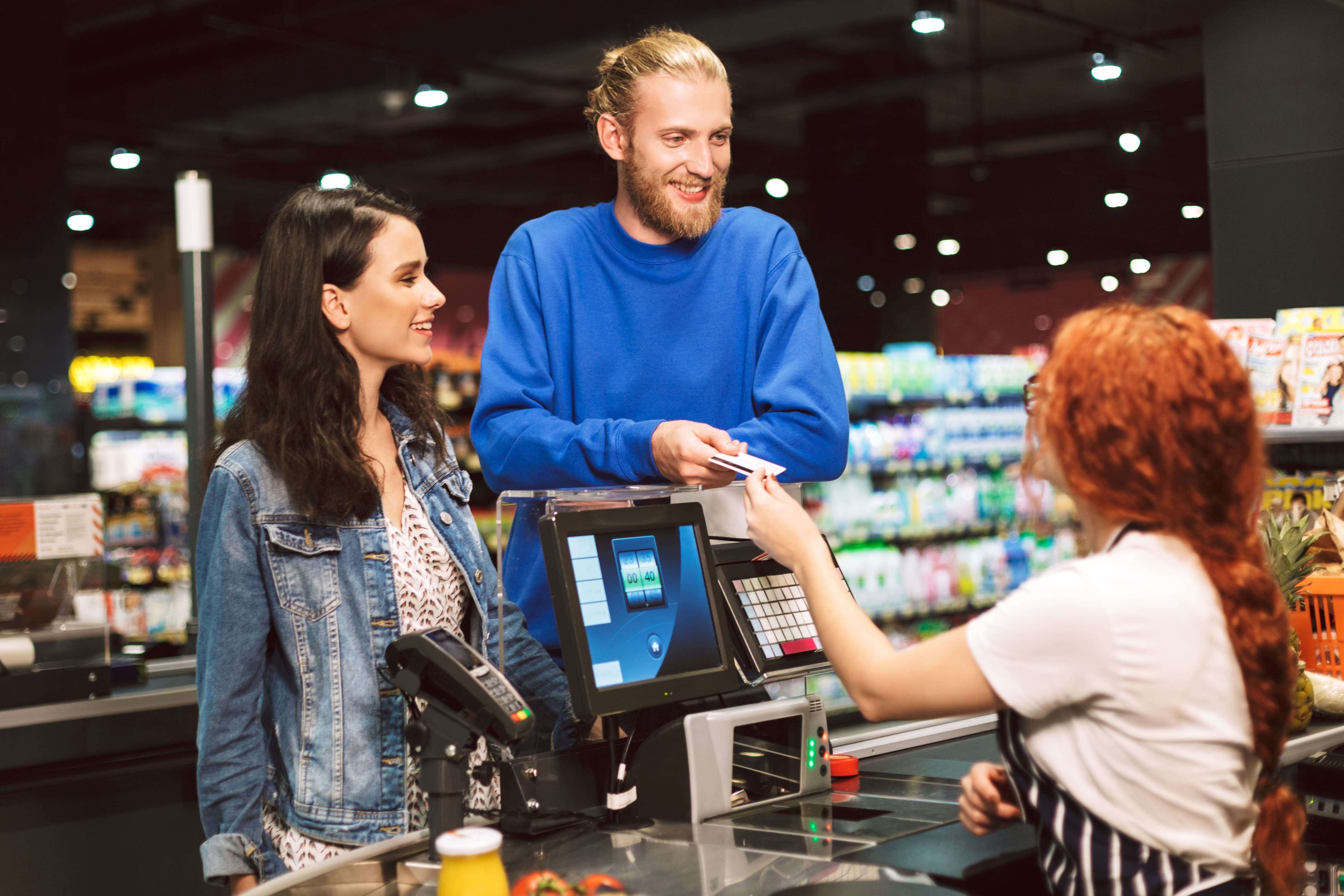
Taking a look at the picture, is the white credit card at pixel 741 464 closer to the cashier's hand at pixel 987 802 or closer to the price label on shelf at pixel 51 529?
the cashier's hand at pixel 987 802

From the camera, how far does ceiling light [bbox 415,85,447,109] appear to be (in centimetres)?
715

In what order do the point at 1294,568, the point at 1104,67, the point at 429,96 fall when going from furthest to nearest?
the point at 1104,67 → the point at 429,96 → the point at 1294,568

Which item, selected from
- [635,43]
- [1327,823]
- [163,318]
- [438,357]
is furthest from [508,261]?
[163,318]

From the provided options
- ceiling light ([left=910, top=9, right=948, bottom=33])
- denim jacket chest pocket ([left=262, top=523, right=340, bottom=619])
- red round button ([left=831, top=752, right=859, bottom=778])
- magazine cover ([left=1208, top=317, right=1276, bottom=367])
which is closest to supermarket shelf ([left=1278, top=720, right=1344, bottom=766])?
red round button ([left=831, top=752, right=859, bottom=778])

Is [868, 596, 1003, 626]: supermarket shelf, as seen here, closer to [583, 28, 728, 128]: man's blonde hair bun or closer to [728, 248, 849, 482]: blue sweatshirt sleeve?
[728, 248, 849, 482]: blue sweatshirt sleeve

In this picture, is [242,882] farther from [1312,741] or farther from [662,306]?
[1312,741]

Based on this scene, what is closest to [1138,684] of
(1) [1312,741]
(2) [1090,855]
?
(2) [1090,855]

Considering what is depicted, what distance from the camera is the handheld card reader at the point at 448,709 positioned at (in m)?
1.44

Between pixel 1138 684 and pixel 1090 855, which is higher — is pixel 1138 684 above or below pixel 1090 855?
above

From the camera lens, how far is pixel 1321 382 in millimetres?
3074

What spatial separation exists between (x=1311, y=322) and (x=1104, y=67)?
5.53 m

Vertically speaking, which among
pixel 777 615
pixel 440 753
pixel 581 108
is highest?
pixel 581 108

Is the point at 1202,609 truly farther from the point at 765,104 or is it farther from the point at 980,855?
the point at 765,104

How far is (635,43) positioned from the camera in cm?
205
